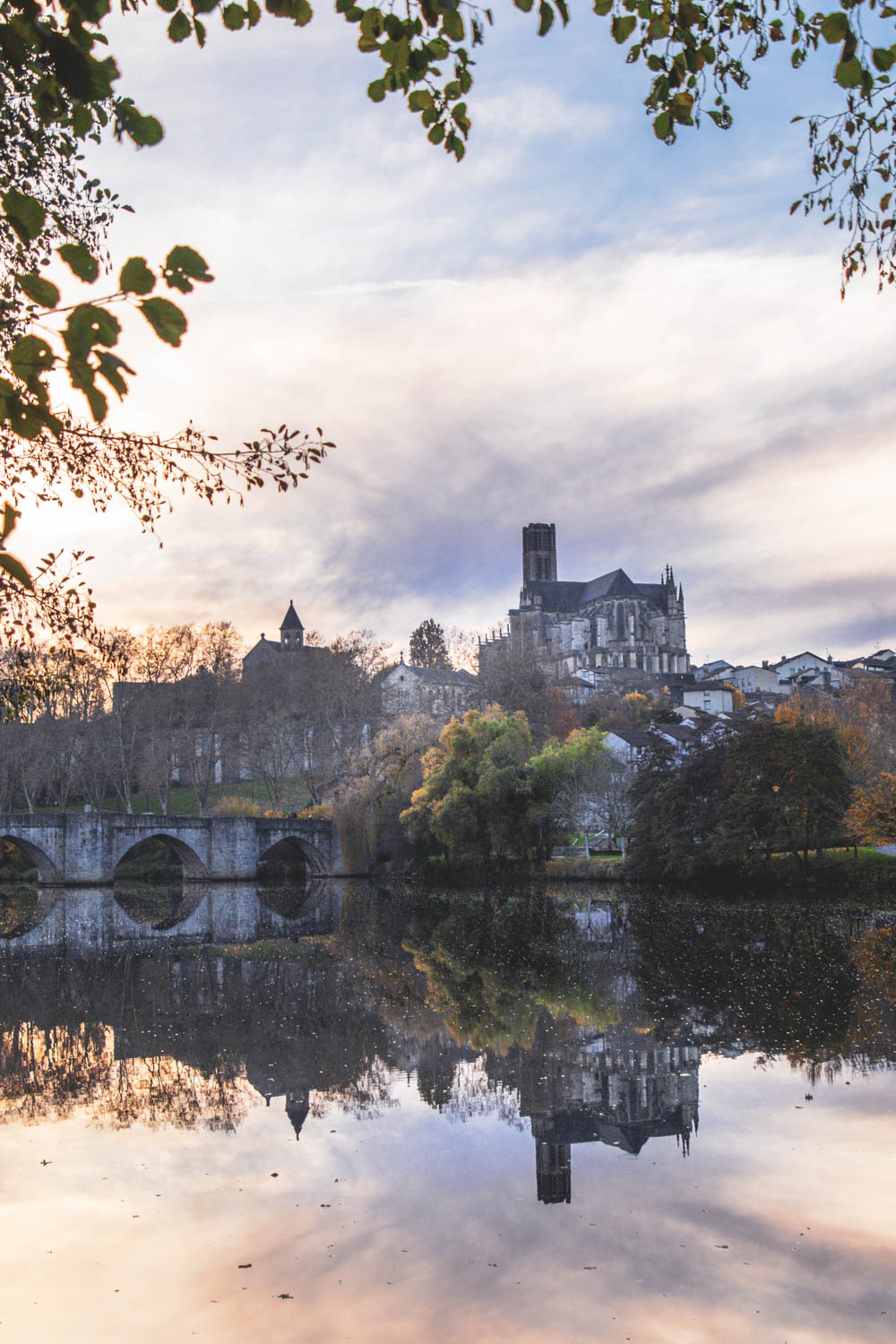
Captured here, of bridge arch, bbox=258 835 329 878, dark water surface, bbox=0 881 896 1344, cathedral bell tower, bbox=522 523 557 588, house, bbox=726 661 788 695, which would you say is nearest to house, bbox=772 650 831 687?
house, bbox=726 661 788 695

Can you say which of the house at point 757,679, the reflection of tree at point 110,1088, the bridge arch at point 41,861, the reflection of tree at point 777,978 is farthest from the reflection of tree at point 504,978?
the house at point 757,679

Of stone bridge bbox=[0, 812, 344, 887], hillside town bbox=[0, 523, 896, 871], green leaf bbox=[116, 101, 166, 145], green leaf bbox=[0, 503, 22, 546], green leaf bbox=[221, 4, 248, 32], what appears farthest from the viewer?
stone bridge bbox=[0, 812, 344, 887]

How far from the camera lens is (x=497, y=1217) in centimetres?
689

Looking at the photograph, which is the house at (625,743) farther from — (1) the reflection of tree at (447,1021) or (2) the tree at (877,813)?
(1) the reflection of tree at (447,1021)

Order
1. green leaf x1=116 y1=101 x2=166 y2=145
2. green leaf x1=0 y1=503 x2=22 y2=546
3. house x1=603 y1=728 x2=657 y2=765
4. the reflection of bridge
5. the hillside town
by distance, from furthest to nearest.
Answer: house x1=603 y1=728 x2=657 y2=765, the hillside town, the reflection of bridge, green leaf x1=116 y1=101 x2=166 y2=145, green leaf x1=0 y1=503 x2=22 y2=546

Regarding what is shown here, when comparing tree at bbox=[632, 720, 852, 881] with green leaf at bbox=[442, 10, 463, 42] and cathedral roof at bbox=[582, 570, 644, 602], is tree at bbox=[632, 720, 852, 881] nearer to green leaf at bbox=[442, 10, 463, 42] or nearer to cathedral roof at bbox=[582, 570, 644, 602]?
green leaf at bbox=[442, 10, 463, 42]

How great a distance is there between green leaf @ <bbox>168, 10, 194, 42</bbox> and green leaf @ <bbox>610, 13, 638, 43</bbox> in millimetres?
1553

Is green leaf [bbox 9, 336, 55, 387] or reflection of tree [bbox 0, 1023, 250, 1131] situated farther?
reflection of tree [bbox 0, 1023, 250, 1131]

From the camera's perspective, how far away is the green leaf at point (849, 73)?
407 cm

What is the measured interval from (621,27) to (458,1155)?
288 inches

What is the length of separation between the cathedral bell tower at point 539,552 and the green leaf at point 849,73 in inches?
5441

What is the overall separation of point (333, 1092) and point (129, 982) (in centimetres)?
861

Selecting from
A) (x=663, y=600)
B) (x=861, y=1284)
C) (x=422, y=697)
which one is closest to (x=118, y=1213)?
(x=861, y=1284)

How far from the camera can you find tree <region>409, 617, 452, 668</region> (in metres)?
81.9
